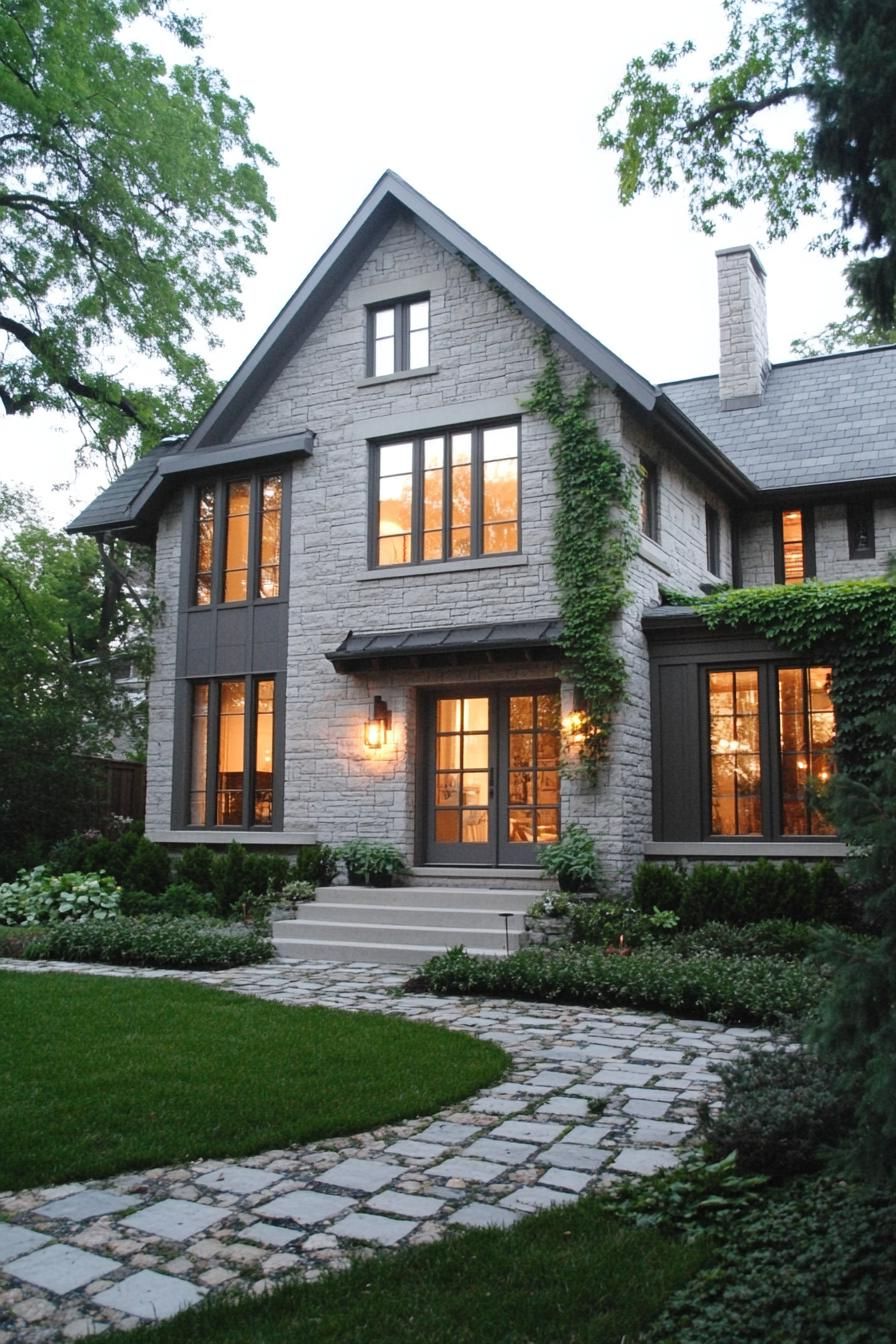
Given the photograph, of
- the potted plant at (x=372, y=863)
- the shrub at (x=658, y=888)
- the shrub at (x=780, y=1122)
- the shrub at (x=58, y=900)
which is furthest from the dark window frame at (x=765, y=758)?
the shrub at (x=780, y=1122)

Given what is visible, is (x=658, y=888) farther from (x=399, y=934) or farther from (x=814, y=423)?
(x=814, y=423)

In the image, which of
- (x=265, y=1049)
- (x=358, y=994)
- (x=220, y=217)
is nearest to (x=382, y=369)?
(x=220, y=217)

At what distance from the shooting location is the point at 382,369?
44.8 feet

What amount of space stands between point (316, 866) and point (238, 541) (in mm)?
4583

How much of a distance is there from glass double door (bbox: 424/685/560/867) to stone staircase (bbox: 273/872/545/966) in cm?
64

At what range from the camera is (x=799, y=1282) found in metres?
3.11

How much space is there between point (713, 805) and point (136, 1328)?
9719 millimetres

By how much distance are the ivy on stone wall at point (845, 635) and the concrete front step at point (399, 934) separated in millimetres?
4101

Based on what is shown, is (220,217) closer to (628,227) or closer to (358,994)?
(628,227)

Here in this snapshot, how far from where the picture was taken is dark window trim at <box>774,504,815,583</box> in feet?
50.0

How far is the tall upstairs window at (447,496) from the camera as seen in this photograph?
12.6 m

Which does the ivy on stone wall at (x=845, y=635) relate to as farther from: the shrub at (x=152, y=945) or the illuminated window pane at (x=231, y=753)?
the illuminated window pane at (x=231, y=753)

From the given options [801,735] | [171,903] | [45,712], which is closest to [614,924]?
[801,735]

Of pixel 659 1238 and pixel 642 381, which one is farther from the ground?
pixel 642 381
